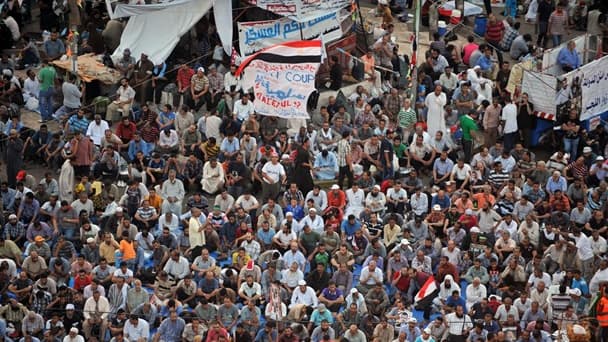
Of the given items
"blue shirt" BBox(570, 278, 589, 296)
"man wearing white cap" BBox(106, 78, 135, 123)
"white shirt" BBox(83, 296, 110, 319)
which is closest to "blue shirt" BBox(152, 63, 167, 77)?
"man wearing white cap" BBox(106, 78, 135, 123)

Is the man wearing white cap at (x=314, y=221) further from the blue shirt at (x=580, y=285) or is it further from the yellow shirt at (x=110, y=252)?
the blue shirt at (x=580, y=285)

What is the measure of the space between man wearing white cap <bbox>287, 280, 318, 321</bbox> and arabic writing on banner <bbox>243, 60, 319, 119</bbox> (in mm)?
4185

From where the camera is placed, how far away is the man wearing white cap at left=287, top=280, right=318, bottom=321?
3102cm

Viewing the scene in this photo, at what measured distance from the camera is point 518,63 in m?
38.9

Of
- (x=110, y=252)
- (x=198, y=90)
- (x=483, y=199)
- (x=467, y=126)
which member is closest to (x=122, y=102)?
(x=198, y=90)

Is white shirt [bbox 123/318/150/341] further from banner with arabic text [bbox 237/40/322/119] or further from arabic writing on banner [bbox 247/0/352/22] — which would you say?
arabic writing on banner [bbox 247/0/352/22]

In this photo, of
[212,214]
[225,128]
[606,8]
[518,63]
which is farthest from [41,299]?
[606,8]

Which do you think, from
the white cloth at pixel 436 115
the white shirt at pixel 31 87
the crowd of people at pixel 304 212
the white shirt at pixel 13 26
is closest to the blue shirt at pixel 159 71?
the crowd of people at pixel 304 212

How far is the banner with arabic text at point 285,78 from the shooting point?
34281mm

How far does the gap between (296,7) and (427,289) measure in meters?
9.04

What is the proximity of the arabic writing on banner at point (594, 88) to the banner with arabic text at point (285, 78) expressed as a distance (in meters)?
5.66

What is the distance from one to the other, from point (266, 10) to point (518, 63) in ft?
17.6

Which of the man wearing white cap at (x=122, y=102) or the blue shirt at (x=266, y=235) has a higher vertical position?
the man wearing white cap at (x=122, y=102)

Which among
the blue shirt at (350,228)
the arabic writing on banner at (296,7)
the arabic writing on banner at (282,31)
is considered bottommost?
the blue shirt at (350,228)
